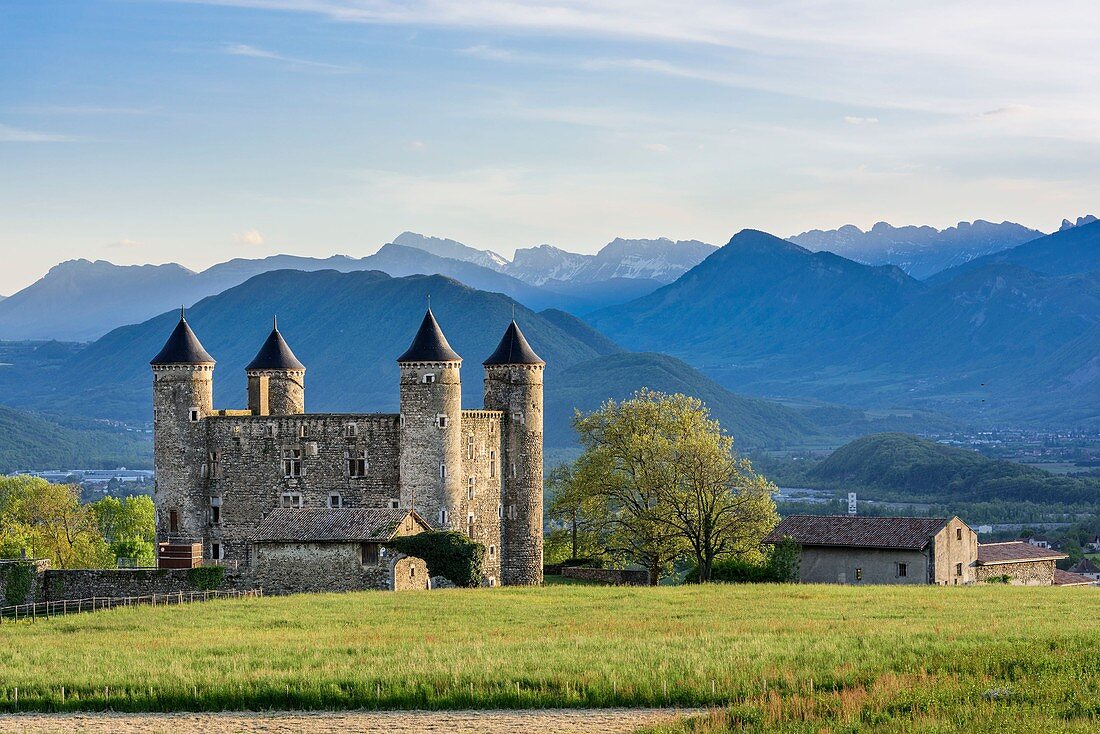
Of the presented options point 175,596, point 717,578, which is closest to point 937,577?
point 717,578

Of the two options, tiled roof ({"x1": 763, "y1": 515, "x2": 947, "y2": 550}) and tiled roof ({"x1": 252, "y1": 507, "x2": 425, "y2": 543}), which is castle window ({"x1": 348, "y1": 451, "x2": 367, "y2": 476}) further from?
tiled roof ({"x1": 763, "y1": 515, "x2": 947, "y2": 550})

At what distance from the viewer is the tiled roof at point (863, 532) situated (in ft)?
281

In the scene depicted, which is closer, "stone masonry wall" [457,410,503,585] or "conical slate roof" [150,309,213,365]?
"stone masonry wall" [457,410,503,585]

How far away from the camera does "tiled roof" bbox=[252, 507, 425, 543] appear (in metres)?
69.3

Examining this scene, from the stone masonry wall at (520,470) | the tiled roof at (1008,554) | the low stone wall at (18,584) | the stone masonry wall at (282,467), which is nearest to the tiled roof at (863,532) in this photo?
the tiled roof at (1008,554)

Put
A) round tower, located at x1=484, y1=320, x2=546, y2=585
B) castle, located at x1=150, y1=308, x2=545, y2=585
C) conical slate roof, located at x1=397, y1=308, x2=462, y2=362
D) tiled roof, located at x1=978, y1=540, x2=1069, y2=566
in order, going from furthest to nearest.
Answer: tiled roof, located at x1=978, y1=540, x2=1069, y2=566 < round tower, located at x1=484, y1=320, x2=546, y2=585 < conical slate roof, located at x1=397, y1=308, x2=462, y2=362 < castle, located at x1=150, y1=308, x2=545, y2=585

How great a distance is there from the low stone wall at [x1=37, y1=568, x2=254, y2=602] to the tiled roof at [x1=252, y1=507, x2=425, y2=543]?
2547mm

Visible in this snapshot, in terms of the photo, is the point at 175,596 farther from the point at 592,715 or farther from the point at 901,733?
the point at 901,733

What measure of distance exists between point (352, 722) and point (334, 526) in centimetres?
3604

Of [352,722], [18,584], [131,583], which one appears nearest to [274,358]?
[131,583]

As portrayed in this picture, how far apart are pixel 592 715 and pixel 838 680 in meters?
6.63

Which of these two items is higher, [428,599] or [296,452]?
[296,452]

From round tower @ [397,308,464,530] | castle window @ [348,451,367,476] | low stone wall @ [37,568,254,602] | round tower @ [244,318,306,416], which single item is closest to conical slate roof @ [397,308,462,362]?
round tower @ [397,308,464,530]

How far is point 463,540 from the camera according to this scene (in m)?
72.6
